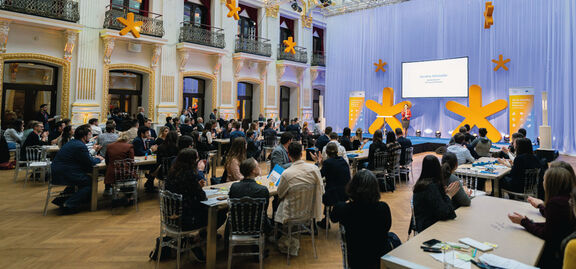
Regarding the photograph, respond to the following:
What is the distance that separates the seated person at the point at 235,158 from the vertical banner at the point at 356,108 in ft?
40.2

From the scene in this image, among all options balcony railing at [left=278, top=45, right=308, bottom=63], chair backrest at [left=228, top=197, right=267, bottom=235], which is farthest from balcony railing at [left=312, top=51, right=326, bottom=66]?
chair backrest at [left=228, top=197, right=267, bottom=235]

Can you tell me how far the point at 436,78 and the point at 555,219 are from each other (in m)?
12.5

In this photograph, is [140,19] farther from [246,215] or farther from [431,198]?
[431,198]

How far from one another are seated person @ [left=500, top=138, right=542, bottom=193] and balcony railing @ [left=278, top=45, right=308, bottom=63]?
13.1 m

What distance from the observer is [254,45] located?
15.1 meters

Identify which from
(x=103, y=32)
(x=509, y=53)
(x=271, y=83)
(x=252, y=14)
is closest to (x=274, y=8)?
(x=252, y=14)

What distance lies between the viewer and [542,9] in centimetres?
1127

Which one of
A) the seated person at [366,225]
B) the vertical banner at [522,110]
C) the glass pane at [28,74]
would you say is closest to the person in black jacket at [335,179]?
the seated person at [366,225]

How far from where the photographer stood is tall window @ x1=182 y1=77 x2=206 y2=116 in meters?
13.8

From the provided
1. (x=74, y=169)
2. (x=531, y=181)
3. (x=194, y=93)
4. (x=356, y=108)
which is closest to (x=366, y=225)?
(x=531, y=181)

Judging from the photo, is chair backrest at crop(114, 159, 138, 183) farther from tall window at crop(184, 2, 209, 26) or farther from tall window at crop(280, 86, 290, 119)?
tall window at crop(280, 86, 290, 119)

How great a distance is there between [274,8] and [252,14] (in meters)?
1.09

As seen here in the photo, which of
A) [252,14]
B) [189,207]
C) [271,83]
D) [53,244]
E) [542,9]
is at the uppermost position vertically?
[252,14]

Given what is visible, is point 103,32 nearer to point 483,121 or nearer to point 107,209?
point 107,209
